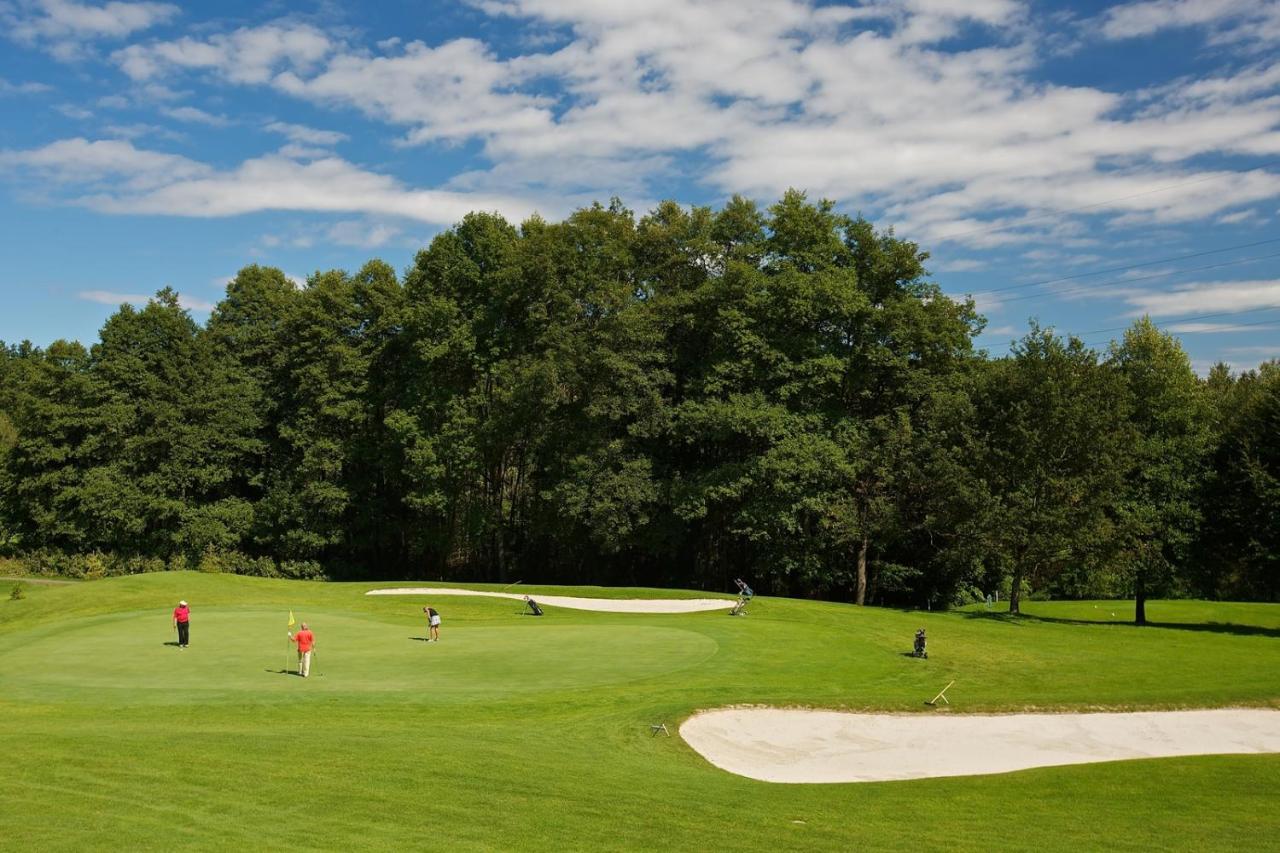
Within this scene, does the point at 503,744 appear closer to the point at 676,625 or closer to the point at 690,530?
the point at 676,625

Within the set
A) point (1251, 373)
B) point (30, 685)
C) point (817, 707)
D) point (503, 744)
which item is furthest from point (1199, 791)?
point (1251, 373)

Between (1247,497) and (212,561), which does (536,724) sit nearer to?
(1247,497)

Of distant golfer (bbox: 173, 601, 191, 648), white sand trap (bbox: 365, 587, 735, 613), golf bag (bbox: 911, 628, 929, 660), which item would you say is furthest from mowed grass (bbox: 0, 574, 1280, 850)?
white sand trap (bbox: 365, 587, 735, 613)

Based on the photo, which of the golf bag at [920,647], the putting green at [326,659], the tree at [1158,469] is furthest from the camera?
the tree at [1158,469]

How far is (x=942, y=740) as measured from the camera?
20828mm

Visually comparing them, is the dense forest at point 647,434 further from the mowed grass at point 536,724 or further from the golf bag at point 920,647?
the golf bag at point 920,647

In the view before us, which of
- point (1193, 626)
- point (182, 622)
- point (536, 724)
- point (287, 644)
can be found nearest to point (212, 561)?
point (182, 622)

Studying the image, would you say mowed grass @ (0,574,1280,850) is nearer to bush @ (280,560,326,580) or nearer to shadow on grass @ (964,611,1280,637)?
shadow on grass @ (964,611,1280,637)

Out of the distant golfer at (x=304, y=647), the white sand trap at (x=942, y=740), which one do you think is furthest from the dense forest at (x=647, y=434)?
the distant golfer at (x=304, y=647)

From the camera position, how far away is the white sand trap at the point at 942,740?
18.8 metres

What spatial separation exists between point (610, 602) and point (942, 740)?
21.9 metres

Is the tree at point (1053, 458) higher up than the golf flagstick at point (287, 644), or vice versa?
the tree at point (1053, 458)

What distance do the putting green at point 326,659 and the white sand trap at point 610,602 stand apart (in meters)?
6.61

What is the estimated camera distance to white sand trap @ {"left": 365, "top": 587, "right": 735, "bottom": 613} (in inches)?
1542
